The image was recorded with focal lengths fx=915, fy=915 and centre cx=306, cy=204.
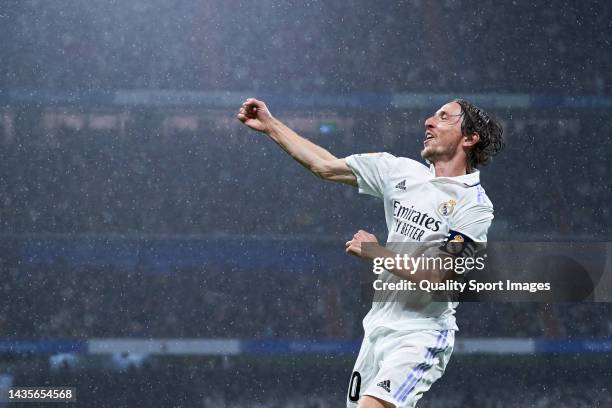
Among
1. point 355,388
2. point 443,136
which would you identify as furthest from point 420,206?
point 355,388

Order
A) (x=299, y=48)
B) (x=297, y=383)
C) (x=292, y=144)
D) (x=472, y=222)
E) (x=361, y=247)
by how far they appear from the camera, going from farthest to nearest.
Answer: (x=299, y=48)
(x=297, y=383)
(x=292, y=144)
(x=472, y=222)
(x=361, y=247)

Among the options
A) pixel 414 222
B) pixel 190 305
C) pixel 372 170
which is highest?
pixel 372 170

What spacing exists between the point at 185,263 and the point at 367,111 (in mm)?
1045

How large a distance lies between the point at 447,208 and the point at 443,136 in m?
0.23

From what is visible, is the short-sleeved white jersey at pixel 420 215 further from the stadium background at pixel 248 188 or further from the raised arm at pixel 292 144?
the stadium background at pixel 248 188

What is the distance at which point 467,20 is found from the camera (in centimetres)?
418

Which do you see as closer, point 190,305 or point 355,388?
point 355,388

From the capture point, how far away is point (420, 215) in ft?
7.14

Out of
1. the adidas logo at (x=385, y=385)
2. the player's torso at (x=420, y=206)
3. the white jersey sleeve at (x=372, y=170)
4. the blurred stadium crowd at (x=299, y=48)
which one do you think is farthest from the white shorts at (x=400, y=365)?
the blurred stadium crowd at (x=299, y=48)

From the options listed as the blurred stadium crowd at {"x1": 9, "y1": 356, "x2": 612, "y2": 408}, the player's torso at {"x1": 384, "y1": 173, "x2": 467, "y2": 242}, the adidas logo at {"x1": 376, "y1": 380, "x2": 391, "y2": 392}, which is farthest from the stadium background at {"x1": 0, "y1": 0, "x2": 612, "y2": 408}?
the adidas logo at {"x1": 376, "y1": 380, "x2": 391, "y2": 392}

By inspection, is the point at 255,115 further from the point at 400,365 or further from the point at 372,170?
the point at 400,365

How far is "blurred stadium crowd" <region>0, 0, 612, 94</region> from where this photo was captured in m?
4.02

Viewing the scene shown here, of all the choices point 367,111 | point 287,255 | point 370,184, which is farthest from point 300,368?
point 370,184

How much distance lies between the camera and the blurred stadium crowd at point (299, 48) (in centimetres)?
402
